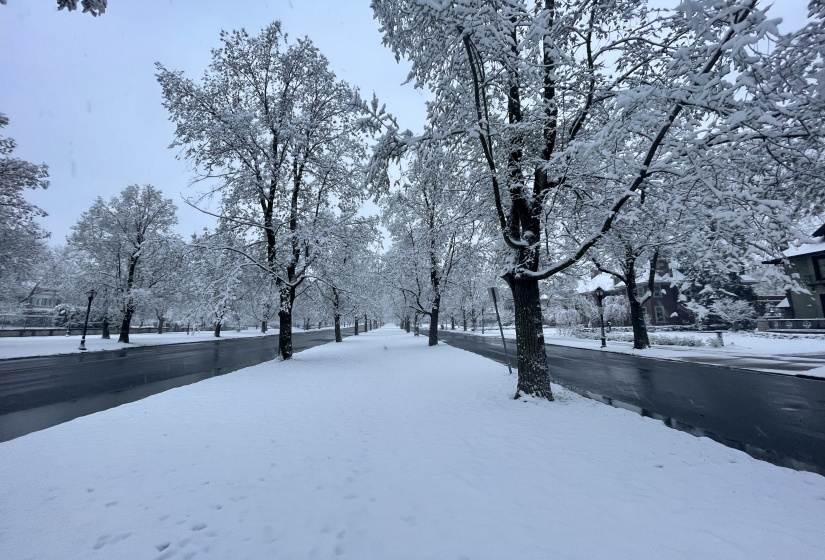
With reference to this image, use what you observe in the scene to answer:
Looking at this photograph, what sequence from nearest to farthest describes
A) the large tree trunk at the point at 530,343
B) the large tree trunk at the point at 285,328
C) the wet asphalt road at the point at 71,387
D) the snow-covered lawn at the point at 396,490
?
the snow-covered lawn at the point at 396,490 < the wet asphalt road at the point at 71,387 < the large tree trunk at the point at 530,343 < the large tree trunk at the point at 285,328

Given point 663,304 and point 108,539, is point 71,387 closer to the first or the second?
point 108,539

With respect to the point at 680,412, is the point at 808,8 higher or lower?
higher

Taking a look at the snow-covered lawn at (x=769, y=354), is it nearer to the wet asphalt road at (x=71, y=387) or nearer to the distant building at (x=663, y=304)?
the distant building at (x=663, y=304)

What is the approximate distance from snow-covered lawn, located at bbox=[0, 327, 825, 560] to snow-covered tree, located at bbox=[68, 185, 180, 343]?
27.8m

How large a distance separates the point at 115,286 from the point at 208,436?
1206 inches

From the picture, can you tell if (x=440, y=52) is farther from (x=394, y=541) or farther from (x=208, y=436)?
(x=208, y=436)

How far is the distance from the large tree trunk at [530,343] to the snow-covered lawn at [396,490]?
3.43 ft

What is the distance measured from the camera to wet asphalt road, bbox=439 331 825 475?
17.3 feet

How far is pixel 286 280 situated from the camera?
14.5 metres

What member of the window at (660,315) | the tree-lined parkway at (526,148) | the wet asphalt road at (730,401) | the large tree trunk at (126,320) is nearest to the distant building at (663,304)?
the window at (660,315)

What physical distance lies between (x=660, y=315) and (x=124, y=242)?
57.8 metres

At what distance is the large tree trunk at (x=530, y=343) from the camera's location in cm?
773

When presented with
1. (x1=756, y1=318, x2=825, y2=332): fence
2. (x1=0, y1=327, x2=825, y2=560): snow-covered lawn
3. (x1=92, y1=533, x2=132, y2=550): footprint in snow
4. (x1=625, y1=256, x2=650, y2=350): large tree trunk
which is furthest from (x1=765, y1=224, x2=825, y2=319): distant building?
(x1=92, y1=533, x2=132, y2=550): footprint in snow

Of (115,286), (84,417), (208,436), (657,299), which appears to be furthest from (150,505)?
(657,299)
